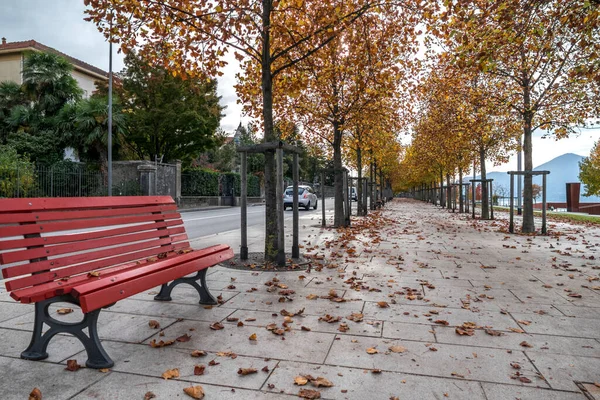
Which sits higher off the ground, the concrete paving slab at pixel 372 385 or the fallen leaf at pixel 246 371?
the fallen leaf at pixel 246 371

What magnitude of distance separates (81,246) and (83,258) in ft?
0.33

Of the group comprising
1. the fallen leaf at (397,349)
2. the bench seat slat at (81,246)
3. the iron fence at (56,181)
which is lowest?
the fallen leaf at (397,349)

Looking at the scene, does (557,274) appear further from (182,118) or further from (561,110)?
(182,118)

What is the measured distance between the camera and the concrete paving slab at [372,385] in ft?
8.76

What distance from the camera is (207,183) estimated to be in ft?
113

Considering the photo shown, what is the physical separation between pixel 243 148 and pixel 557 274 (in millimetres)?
5162

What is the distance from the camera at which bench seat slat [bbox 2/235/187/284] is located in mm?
2958

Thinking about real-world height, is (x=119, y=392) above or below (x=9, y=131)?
below

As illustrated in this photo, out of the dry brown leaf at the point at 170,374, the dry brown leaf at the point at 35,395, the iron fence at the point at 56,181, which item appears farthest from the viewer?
the iron fence at the point at 56,181

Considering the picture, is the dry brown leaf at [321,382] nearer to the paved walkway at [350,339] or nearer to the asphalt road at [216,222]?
the paved walkway at [350,339]

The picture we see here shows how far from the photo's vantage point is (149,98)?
1198 inches

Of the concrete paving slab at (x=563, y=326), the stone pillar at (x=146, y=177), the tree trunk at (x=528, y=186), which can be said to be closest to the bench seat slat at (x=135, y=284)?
the concrete paving slab at (x=563, y=326)

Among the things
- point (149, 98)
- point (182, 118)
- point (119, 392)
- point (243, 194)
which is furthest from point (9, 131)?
point (119, 392)

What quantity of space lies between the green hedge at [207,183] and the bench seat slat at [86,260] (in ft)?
91.7
